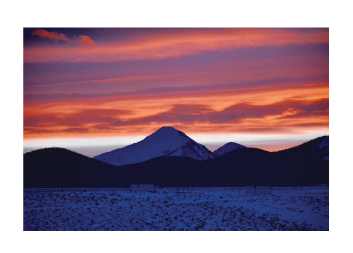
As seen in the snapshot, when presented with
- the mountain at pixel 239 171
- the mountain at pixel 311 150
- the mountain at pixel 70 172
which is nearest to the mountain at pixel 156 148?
the mountain at pixel 239 171

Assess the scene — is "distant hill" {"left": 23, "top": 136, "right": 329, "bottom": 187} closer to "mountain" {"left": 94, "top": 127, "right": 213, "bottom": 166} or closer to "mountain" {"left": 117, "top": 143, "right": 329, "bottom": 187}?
"mountain" {"left": 117, "top": 143, "right": 329, "bottom": 187}

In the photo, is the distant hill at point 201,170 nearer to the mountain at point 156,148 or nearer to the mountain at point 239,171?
the mountain at point 239,171

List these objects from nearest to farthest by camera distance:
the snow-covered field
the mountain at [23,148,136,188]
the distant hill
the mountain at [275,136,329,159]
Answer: the snow-covered field < the mountain at [275,136,329,159] < the distant hill < the mountain at [23,148,136,188]

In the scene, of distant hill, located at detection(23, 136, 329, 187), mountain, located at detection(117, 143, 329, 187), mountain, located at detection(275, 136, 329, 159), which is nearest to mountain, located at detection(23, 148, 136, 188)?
distant hill, located at detection(23, 136, 329, 187)

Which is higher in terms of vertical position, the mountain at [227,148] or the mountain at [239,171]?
the mountain at [227,148]

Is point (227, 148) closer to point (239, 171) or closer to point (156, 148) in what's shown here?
point (239, 171)
